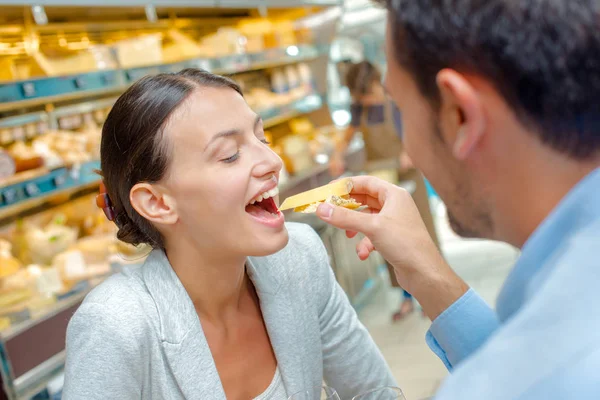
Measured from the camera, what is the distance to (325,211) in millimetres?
1342

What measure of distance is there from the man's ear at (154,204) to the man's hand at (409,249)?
440 millimetres

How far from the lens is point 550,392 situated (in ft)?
2.18

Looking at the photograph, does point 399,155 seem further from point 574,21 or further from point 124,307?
point 574,21

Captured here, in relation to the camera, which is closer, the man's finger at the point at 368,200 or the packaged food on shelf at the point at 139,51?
the man's finger at the point at 368,200

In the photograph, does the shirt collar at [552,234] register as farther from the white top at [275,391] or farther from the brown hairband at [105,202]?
the brown hairband at [105,202]

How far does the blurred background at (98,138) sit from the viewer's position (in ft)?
9.62

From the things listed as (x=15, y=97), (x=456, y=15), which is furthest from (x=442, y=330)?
(x=15, y=97)

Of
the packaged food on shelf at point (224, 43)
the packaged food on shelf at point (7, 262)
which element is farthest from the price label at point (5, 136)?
the packaged food on shelf at point (224, 43)

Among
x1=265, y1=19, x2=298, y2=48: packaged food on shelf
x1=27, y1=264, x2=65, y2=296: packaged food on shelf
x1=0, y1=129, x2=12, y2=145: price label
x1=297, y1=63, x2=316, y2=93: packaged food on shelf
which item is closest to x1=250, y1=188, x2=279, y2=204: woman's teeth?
x1=27, y1=264, x2=65, y2=296: packaged food on shelf

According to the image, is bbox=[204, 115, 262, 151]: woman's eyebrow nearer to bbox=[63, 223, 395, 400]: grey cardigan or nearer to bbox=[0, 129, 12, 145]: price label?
bbox=[63, 223, 395, 400]: grey cardigan

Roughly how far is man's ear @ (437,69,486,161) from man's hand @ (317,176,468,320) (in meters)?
0.50

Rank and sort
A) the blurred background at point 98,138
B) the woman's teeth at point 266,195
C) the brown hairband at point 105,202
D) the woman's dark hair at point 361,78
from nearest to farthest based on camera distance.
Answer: the woman's teeth at point 266,195 < the brown hairband at point 105,202 < the blurred background at point 98,138 < the woman's dark hair at point 361,78

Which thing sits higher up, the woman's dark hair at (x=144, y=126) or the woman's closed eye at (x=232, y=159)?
the woman's dark hair at (x=144, y=126)

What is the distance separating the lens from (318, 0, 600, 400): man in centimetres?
69
